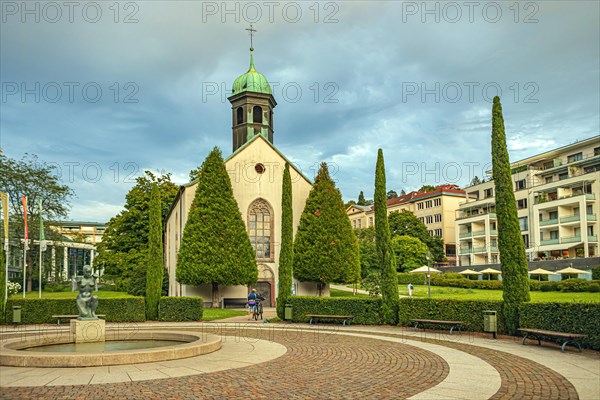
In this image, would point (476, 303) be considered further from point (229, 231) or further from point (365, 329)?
point (229, 231)

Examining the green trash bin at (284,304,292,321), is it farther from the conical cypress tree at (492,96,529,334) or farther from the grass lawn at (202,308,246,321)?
the conical cypress tree at (492,96,529,334)

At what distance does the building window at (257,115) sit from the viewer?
1754 inches

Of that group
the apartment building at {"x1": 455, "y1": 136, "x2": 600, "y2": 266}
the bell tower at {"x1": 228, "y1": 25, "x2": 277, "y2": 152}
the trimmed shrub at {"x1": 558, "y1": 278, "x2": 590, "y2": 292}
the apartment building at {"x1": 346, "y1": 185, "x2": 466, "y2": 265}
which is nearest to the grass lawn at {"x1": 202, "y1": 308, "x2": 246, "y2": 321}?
the bell tower at {"x1": 228, "y1": 25, "x2": 277, "y2": 152}

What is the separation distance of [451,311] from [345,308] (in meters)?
5.72

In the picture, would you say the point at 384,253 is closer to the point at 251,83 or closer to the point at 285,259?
the point at 285,259

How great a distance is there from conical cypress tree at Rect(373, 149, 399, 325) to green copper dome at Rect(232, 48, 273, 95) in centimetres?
2074

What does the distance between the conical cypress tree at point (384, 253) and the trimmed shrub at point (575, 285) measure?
20428 millimetres

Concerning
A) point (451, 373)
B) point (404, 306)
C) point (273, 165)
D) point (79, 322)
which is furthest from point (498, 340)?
point (273, 165)

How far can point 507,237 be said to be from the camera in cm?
1991

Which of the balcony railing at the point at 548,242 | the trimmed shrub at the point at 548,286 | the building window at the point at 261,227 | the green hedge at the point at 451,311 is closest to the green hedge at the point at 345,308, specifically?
the green hedge at the point at 451,311

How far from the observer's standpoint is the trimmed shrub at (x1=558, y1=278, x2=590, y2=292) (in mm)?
37906

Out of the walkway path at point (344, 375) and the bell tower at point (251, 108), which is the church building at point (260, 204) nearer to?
the bell tower at point (251, 108)

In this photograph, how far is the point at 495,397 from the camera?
30.8 ft

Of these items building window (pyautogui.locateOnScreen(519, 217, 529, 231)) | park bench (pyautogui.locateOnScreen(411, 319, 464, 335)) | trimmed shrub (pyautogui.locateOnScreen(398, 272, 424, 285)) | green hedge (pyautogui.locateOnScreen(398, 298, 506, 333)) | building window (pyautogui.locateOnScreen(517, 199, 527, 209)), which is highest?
building window (pyautogui.locateOnScreen(517, 199, 527, 209))
